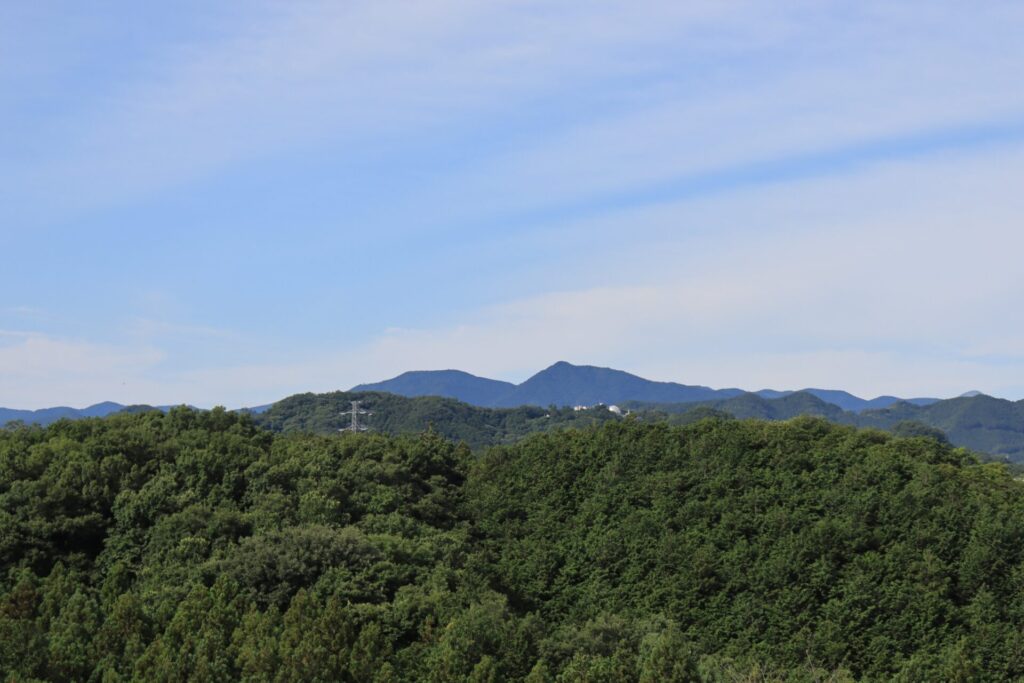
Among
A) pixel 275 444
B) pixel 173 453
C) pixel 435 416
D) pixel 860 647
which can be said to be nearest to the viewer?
pixel 860 647

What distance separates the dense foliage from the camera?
811 inches

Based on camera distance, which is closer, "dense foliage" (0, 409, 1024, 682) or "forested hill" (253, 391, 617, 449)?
"dense foliage" (0, 409, 1024, 682)

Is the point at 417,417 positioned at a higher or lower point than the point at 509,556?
higher

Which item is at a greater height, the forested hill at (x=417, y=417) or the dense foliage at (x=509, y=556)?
the forested hill at (x=417, y=417)

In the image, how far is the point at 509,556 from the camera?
91.7ft

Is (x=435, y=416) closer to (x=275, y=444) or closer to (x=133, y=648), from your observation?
(x=275, y=444)

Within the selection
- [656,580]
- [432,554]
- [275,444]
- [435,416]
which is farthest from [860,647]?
[435,416]

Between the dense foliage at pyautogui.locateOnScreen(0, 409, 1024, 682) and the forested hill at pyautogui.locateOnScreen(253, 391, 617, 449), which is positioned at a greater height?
the forested hill at pyautogui.locateOnScreen(253, 391, 617, 449)

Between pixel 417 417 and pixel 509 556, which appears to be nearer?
pixel 509 556

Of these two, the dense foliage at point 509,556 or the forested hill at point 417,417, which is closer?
the dense foliage at point 509,556

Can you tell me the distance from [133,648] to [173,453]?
9899mm

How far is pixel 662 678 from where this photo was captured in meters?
19.4

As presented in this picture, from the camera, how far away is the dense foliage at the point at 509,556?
2059 cm

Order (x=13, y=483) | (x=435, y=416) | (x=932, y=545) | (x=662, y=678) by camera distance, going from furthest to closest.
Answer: (x=435, y=416) < (x=13, y=483) < (x=932, y=545) < (x=662, y=678)
